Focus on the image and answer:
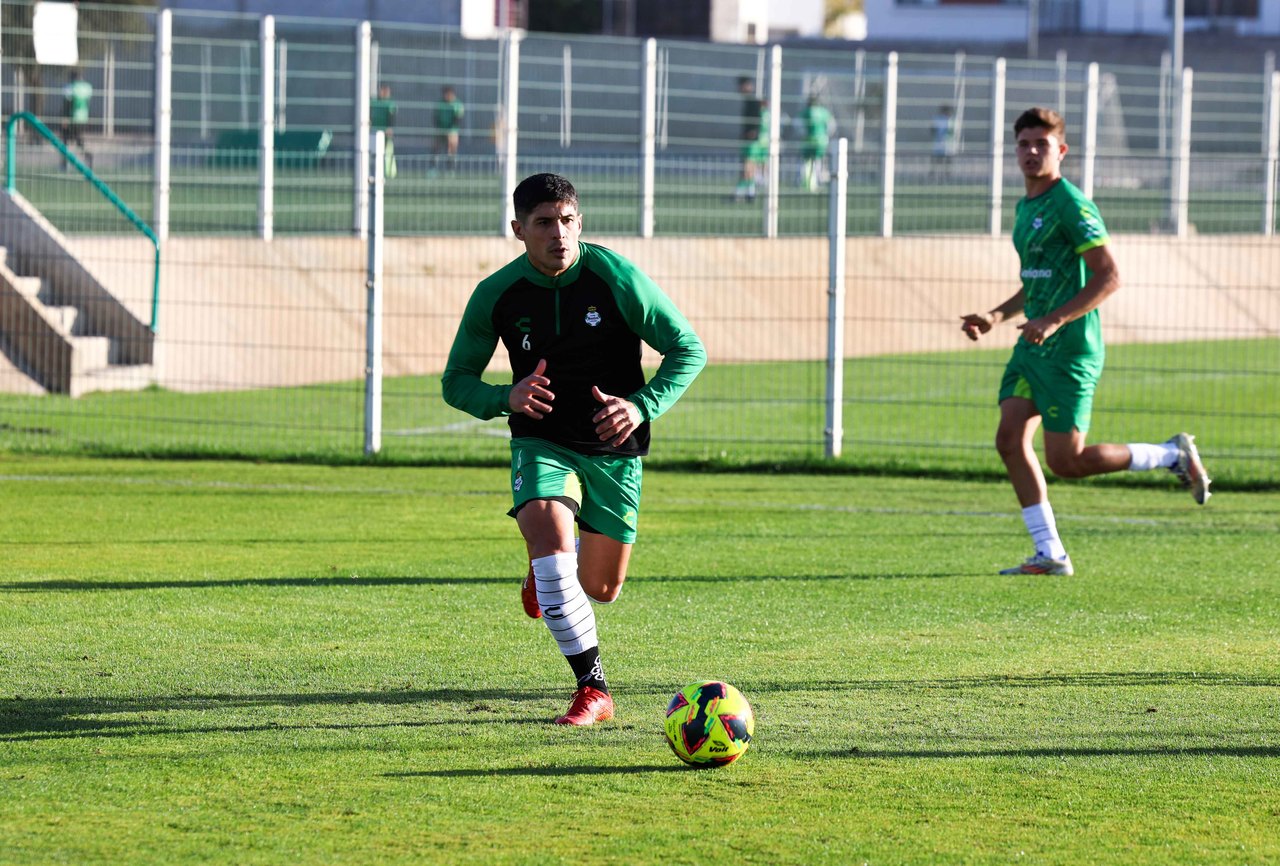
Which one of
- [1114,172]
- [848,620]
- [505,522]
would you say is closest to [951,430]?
[505,522]

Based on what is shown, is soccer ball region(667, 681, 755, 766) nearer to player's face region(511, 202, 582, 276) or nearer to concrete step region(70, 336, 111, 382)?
player's face region(511, 202, 582, 276)

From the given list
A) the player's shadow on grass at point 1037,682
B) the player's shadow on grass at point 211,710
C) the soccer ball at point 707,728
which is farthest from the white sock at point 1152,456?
the soccer ball at point 707,728

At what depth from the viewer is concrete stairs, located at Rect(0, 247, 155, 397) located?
1688cm

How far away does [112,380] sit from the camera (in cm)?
1695

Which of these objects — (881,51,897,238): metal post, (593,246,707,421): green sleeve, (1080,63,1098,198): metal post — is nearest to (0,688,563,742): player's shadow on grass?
(593,246,707,421): green sleeve

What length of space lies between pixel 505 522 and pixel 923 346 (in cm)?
1204

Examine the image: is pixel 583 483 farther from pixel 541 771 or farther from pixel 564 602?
pixel 541 771

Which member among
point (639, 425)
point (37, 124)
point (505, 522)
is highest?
point (37, 124)

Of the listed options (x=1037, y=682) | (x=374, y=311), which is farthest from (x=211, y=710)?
(x=374, y=311)

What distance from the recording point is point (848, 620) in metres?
7.91

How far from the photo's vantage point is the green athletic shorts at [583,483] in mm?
6262

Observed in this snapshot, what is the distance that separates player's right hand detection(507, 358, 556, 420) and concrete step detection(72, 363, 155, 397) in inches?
453

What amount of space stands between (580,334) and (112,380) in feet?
37.8

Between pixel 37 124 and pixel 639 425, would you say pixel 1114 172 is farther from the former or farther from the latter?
pixel 639 425
